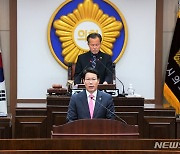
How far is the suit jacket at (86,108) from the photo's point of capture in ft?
12.0

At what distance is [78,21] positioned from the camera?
6203 mm

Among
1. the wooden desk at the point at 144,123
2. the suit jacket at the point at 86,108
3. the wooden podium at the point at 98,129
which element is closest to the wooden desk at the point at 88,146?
the wooden podium at the point at 98,129

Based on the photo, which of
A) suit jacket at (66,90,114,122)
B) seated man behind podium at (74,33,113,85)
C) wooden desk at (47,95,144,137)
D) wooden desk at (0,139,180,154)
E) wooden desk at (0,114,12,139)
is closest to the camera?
wooden desk at (0,139,180,154)

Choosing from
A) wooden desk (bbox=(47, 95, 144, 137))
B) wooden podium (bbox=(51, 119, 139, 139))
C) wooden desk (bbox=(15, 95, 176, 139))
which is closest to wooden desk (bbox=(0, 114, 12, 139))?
wooden desk (bbox=(15, 95, 176, 139))

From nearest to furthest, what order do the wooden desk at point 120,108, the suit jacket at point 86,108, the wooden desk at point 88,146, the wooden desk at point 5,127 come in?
the wooden desk at point 88,146, the suit jacket at point 86,108, the wooden desk at point 120,108, the wooden desk at point 5,127

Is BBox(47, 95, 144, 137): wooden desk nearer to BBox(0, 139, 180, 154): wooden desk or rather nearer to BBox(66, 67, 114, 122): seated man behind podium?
BBox(66, 67, 114, 122): seated man behind podium

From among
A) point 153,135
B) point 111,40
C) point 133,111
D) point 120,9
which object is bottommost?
point 153,135

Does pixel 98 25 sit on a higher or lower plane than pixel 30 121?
higher

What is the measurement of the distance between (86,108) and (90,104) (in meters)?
0.05

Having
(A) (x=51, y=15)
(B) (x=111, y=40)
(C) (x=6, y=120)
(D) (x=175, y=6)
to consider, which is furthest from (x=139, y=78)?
(C) (x=6, y=120)

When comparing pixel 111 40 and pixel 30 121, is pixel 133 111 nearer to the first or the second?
pixel 30 121

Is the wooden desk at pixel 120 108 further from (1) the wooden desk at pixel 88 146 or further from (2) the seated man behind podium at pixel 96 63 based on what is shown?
(1) the wooden desk at pixel 88 146

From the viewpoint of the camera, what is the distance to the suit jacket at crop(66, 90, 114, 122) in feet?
12.0

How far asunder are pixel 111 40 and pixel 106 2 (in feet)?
1.81
